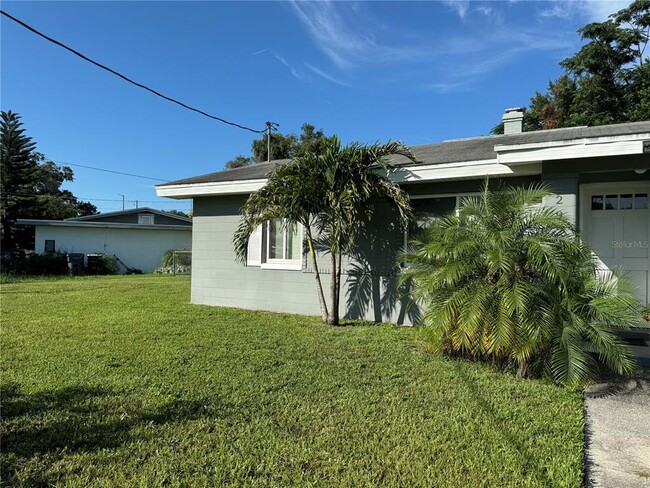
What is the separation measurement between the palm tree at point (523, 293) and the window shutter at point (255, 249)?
4.91 meters

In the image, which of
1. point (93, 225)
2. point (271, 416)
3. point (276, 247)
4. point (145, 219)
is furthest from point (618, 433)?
point (145, 219)

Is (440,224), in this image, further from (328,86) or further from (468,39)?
(328,86)

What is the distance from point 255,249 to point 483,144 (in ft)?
17.2

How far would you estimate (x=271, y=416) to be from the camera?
3545 mm

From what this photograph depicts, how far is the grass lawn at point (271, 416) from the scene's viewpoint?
2.70m

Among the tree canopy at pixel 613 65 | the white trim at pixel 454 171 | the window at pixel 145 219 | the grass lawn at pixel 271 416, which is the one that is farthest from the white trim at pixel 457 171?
the window at pixel 145 219

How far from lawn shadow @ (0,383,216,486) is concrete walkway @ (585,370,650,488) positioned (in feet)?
9.76

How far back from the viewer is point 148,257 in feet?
86.6

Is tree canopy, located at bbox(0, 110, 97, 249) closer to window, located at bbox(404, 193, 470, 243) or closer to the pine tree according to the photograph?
the pine tree

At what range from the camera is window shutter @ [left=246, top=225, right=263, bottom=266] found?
942cm

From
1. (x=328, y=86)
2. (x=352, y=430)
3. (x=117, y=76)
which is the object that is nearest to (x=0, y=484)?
(x=352, y=430)

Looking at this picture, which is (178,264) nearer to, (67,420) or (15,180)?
(15,180)

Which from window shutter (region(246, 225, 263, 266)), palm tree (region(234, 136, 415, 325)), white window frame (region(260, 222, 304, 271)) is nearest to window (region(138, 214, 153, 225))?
window shutter (region(246, 225, 263, 266))

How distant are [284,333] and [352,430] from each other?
11.9ft
